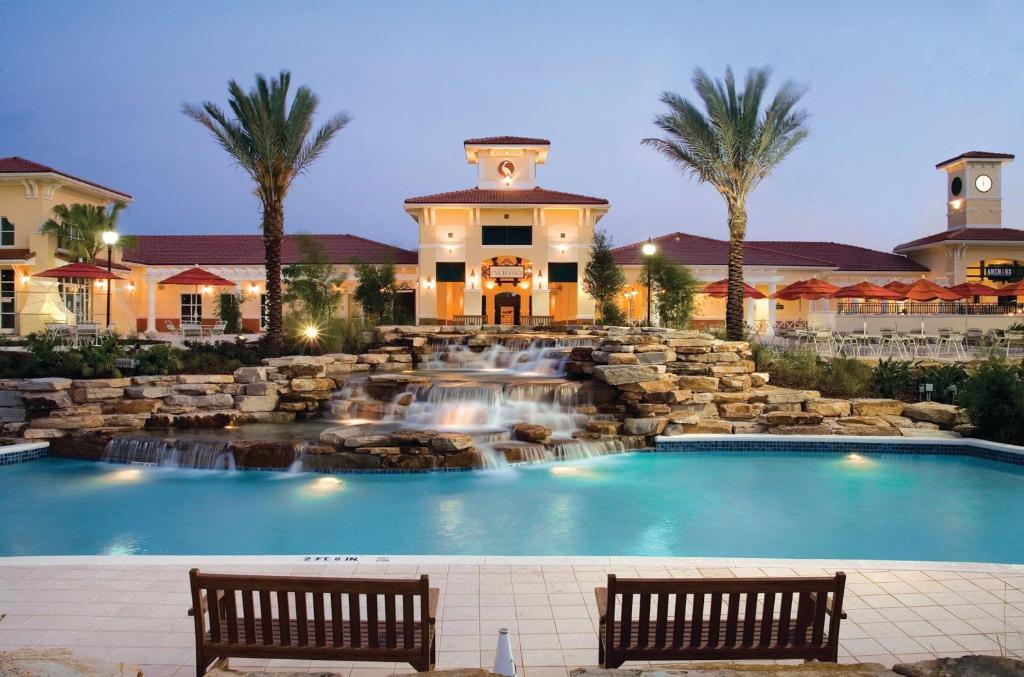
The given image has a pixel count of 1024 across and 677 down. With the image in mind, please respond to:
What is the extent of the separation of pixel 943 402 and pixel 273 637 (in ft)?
49.8

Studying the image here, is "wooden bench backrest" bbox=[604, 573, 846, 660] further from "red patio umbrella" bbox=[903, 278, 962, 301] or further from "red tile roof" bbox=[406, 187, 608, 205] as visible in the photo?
"red tile roof" bbox=[406, 187, 608, 205]

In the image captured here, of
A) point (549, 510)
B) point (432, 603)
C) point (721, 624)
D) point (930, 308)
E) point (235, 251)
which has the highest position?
point (235, 251)

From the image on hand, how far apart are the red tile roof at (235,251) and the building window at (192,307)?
6.75ft

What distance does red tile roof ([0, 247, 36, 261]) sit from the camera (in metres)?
24.2

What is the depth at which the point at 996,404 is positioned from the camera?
38.9ft

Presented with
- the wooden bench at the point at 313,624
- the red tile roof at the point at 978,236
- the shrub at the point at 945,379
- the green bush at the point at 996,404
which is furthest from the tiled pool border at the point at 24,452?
the red tile roof at the point at 978,236

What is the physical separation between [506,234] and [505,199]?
1.61 meters

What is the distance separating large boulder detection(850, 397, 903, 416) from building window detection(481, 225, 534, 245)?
1807cm

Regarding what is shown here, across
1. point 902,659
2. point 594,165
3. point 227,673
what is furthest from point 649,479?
point 594,165

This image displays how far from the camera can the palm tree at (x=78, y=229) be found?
24.9 m

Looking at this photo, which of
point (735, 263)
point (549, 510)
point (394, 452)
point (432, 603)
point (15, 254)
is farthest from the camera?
point (15, 254)

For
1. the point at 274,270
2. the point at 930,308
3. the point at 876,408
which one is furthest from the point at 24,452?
the point at 930,308

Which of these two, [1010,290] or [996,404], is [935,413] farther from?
[1010,290]

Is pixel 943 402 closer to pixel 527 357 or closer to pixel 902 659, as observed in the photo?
pixel 527 357
